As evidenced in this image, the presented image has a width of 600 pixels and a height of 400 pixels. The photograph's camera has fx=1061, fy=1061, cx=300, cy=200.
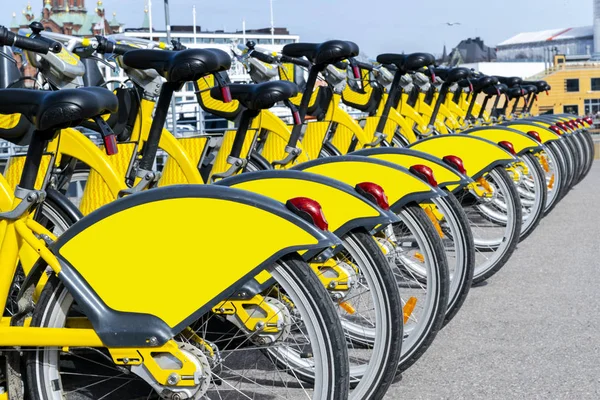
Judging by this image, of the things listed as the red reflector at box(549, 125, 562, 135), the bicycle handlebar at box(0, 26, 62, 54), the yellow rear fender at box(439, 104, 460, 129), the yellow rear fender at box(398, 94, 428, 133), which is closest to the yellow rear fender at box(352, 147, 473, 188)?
the bicycle handlebar at box(0, 26, 62, 54)

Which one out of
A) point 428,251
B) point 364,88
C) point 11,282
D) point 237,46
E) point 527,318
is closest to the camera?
point 11,282

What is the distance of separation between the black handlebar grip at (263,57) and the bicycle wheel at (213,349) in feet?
10.0

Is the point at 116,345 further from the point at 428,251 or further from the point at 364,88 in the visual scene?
the point at 364,88

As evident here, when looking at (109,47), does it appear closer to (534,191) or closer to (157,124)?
(157,124)

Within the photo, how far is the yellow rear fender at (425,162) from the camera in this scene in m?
4.71

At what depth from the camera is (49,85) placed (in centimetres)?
430

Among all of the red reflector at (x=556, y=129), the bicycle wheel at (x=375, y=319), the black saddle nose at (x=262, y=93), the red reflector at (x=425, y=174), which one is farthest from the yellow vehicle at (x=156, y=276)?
the red reflector at (x=556, y=129)

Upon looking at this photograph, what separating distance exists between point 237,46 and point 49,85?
2.14 meters

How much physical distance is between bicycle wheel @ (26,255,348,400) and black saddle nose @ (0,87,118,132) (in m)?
0.42

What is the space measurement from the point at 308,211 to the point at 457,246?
197cm

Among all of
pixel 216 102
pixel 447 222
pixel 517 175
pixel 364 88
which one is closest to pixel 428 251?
pixel 447 222

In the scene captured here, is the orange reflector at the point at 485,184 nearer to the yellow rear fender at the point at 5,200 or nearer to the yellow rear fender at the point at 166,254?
the yellow rear fender at the point at 166,254

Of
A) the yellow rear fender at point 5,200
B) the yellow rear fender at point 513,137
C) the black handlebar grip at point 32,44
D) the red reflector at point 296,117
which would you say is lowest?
the yellow rear fender at point 513,137

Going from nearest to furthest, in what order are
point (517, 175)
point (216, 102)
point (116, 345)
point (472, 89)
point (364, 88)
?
point (116, 345)
point (216, 102)
point (517, 175)
point (364, 88)
point (472, 89)
